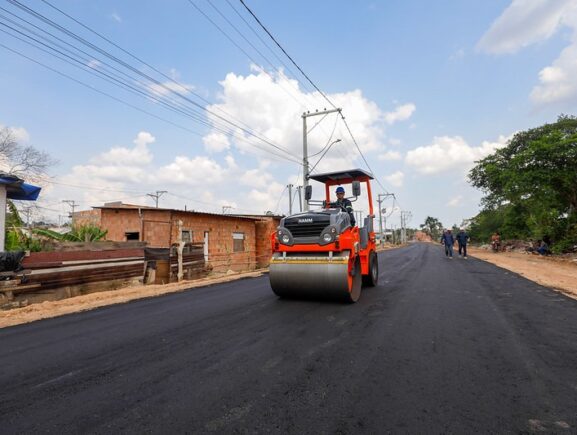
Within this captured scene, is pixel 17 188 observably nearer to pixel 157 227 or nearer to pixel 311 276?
pixel 157 227

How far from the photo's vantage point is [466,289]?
820 cm

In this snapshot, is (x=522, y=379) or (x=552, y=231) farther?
(x=552, y=231)

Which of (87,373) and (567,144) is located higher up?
(567,144)

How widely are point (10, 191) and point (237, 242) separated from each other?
41.7 feet

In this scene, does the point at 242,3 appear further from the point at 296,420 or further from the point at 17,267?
the point at 296,420

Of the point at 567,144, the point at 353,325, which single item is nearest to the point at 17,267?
the point at 353,325

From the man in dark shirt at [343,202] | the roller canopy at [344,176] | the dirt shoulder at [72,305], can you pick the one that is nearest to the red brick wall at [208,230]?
the dirt shoulder at [72,305]

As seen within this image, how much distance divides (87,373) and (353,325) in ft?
11.4

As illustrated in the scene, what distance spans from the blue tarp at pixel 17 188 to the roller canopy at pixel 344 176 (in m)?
8.53

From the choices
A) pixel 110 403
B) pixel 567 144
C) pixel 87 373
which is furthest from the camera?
pixel 567 144

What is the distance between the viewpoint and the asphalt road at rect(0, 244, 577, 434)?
2432mm

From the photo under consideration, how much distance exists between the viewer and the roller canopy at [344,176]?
26.6ft

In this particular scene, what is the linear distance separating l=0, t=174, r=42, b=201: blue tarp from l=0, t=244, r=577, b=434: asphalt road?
218 inches

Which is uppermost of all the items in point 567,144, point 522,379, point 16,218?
point 567,144
